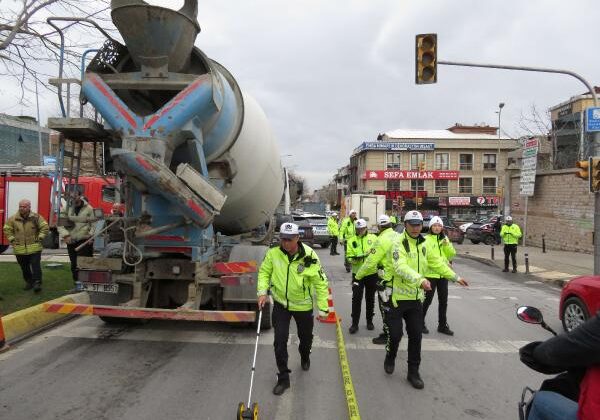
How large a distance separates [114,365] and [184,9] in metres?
4.15

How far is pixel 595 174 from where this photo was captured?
11227mm

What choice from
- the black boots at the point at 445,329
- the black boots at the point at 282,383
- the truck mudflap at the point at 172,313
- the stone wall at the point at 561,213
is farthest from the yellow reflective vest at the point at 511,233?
the black boots at the point at 282,383

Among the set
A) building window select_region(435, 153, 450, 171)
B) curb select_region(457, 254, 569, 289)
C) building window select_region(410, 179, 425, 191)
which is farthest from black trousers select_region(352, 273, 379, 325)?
building window select_region(435, 153, 450, 171)

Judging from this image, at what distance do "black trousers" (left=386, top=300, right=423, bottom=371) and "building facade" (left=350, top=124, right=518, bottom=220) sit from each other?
2104 inches

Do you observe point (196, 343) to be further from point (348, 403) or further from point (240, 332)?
point (348, 403)

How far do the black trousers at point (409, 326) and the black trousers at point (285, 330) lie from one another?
3.08 feet

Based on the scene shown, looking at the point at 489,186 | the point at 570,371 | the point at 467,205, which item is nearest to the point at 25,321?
the point at 570,371

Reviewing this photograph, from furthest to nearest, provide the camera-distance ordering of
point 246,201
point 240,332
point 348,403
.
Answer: point 246,201
point 240,332
point 348,403

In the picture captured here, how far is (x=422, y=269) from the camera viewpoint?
5621 mm

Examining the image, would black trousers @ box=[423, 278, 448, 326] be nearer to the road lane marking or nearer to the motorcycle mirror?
the road lane marking

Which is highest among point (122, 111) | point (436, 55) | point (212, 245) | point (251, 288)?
point (436, 55)

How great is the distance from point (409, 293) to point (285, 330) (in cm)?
144

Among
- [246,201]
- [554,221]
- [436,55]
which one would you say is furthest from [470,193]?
[246,201]

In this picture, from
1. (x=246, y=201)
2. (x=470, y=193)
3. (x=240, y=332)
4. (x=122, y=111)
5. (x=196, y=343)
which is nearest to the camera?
(x=122, y=111)
